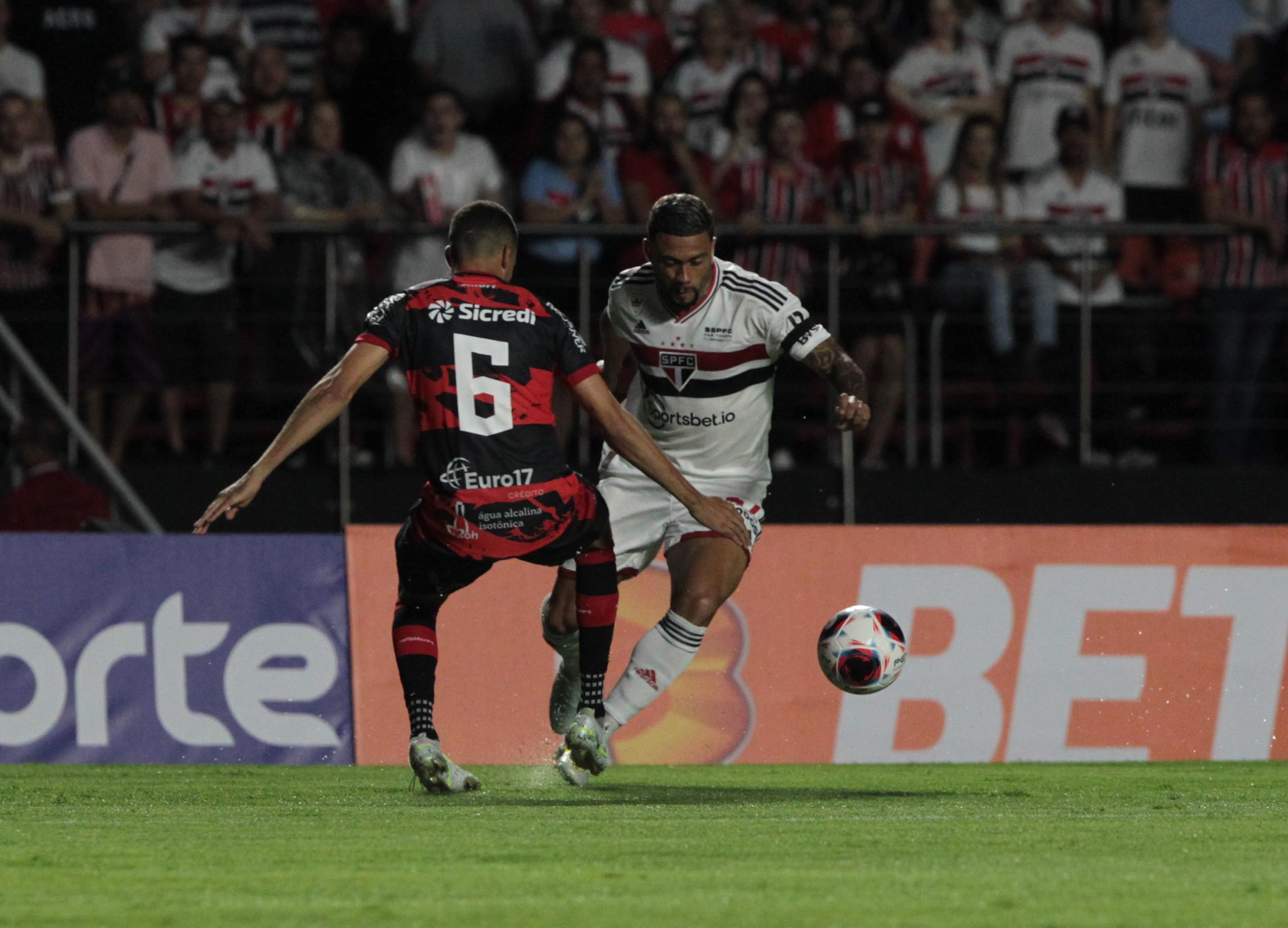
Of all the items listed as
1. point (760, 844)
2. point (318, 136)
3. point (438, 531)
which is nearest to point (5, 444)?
point (318, 136)

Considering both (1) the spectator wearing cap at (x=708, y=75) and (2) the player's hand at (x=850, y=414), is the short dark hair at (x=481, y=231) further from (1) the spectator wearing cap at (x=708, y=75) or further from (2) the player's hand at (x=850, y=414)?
(1) the spectator wearing cap at (x=708, y=75)

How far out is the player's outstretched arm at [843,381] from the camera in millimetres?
7445

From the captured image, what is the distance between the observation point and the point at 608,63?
12.8 meters

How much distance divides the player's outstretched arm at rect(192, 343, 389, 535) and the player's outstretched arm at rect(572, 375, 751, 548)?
0.73 meters

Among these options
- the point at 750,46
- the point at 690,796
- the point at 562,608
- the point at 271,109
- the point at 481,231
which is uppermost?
the point at 750,46

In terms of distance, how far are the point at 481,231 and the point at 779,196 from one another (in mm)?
5407

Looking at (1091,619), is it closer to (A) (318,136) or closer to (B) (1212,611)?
(B) (1212,611)

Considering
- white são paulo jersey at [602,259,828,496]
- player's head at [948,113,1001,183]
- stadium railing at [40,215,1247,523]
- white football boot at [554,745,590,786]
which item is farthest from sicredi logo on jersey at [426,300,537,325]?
player's head at [948,113,1001,183]

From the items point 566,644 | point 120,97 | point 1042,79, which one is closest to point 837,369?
point 566,644

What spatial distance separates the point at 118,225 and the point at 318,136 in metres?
1.30

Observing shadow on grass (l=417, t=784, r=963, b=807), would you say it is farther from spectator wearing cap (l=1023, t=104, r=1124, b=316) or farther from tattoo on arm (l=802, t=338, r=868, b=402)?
spectator wearing cap (l=1023, t=104, r=1124, b=316)

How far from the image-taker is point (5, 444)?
12.2 meters

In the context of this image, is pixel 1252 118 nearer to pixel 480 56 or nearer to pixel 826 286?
pixel 826 286

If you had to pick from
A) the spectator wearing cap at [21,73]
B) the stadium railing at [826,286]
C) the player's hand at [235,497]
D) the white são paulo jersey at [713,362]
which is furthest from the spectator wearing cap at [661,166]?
the player's hand at [235,497]
